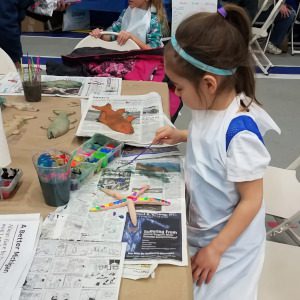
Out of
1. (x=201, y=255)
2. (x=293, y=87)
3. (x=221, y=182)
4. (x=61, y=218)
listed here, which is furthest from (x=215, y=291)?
(x=293, y=87)

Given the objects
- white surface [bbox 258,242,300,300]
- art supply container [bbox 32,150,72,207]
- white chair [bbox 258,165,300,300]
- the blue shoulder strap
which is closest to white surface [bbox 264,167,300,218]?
white chair [bbox 258,165,300,300]

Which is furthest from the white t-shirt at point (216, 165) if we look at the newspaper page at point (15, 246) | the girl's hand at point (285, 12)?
the girl's hand at point (285, 12)

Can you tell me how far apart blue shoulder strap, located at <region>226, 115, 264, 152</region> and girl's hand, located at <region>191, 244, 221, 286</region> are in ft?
0.77

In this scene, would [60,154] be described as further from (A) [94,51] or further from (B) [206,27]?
(A) [94,51]

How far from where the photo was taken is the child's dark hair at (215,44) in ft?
2.88

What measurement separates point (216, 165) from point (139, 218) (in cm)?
22

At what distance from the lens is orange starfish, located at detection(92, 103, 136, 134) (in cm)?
121

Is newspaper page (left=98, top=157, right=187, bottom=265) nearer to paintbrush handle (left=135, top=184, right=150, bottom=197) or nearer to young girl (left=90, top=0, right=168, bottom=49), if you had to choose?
paintbrush handle (left=135, top=184, right=150, bottom=197)

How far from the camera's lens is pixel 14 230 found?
0.80m

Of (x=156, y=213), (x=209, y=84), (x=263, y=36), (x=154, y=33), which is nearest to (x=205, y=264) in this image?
(x=156, y=213)

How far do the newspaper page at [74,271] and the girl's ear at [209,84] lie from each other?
0.38 metres

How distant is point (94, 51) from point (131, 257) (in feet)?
4.45

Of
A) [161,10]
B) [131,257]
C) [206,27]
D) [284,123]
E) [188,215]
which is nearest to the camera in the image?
[131,257]

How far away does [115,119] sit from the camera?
4.11 ft
